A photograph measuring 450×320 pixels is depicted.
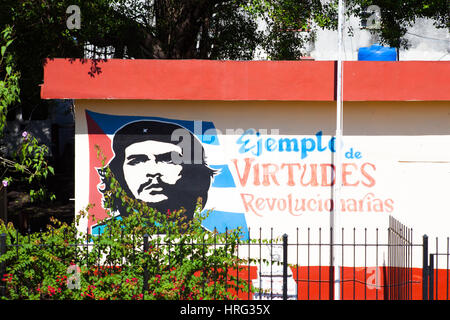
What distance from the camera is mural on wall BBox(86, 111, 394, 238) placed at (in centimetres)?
888

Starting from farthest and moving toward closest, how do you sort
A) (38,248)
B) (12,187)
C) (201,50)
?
(12,187) → (201,50) → (38,248)

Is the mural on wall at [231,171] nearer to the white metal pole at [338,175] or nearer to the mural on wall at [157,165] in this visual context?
the mural on wall at [157,165]

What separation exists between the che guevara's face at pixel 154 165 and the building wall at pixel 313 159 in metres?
0.49

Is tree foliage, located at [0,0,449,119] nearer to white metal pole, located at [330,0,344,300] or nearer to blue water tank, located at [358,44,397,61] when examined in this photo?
blue water tank, located at [358,44,397,61]

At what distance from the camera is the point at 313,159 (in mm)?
8898

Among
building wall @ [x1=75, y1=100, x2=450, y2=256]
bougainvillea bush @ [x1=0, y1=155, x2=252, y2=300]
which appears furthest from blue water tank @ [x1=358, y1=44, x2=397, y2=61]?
bougainvillea bush @ [x1=0, y1=155, x2=252, y2=300]

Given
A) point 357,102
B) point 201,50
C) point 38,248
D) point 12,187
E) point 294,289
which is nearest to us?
point 38,248

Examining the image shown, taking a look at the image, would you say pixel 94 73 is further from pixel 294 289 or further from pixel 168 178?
pixel 294 289

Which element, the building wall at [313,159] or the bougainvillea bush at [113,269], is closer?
the bougainvillea bush at [113,269]

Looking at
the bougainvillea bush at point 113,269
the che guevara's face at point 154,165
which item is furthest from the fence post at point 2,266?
the che guevara's face at point 154,165

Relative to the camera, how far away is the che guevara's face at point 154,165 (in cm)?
891

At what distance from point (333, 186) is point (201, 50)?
10253 millimetres

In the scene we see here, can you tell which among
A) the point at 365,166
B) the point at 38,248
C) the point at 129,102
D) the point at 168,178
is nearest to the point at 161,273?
the point at 38,248

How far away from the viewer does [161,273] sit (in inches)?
271
